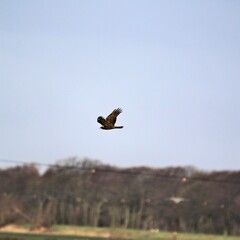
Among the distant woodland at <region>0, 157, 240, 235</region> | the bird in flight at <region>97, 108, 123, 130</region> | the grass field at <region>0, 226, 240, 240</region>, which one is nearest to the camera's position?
the bird in flight at <region>97, 108, 123, 130</region>

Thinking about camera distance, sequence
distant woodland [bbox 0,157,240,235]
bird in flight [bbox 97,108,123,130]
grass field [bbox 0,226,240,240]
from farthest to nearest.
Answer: distant woodland [bbox 0,157,240,235], grass field [bbox 0,226,240,240], bird in flight [bbox 97,108,123,130]

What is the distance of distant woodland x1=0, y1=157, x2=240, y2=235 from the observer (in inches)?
3989

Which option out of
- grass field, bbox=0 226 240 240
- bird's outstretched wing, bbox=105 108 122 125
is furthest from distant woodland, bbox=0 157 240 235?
bird's outstretched wing, bbox=105 108 122 125

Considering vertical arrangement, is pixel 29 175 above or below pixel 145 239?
above

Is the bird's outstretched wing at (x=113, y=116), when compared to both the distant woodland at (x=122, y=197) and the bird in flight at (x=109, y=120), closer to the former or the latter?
the bird in flight at (x=109, y=120)

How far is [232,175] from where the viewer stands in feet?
376

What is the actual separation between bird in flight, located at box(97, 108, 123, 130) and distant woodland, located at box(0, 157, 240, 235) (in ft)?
217

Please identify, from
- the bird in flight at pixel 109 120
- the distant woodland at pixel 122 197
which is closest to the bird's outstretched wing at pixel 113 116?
the bird in flight at pixel 109 120

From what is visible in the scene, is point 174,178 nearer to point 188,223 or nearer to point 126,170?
point 126,170

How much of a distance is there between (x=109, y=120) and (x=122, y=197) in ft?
267

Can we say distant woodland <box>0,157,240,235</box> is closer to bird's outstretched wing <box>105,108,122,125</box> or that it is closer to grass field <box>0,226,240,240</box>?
grass field <box>0,226,240,240</box>

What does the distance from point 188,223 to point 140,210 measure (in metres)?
9.37

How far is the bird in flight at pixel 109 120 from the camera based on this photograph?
30.8 meters

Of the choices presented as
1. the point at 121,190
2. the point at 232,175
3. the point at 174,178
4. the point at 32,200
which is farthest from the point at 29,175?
the point at 232,175
